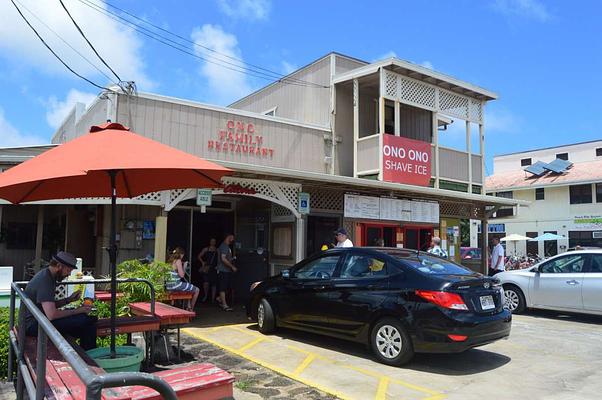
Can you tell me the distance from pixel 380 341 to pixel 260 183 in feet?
15.5

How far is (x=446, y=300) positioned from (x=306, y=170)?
7918mm

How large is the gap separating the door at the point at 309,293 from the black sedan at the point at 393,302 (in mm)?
13

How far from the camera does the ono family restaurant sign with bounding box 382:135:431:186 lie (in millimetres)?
13949

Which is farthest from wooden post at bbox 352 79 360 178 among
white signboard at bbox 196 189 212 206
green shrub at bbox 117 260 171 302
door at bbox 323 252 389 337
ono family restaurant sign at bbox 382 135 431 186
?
green shrub at bbox 117 260 171 302

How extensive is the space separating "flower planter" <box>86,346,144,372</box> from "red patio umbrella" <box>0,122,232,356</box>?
174 mm

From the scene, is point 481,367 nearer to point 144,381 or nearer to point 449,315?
point 449,315

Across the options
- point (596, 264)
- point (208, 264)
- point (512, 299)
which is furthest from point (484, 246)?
point (208, 264)

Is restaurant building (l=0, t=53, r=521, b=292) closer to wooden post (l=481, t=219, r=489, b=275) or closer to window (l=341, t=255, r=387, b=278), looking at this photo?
wooden post (l=481, t=219, r=489, b=275)

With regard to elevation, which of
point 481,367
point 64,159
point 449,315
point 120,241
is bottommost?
point 481,367

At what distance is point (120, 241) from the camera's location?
34.5ft

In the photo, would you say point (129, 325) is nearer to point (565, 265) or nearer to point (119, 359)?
point (119, 359)

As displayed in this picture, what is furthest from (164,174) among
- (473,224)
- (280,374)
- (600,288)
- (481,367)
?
(473,224)

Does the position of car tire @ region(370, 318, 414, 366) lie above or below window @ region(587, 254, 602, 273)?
below

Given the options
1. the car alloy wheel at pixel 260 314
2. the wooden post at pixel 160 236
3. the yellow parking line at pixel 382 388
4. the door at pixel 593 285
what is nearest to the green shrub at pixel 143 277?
the wooden post at pixel 160 236
